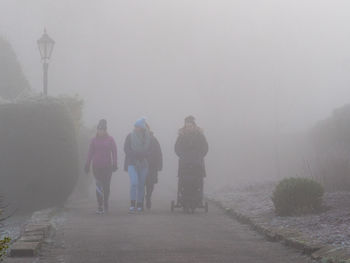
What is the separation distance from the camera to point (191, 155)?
12977 millimetres

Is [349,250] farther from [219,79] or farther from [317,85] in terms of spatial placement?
[219,79]

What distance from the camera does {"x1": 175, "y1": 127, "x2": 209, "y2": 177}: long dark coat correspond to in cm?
1292

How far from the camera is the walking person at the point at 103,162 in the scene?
13.0 meters

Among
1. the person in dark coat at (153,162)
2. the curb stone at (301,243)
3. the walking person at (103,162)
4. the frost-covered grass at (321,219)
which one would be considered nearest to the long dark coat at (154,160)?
the person in dark coat at (153,162)

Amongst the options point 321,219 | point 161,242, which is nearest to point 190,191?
point 321,219

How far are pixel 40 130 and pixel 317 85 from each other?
44578 millimetres

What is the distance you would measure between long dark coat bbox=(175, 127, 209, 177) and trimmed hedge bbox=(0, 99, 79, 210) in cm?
233

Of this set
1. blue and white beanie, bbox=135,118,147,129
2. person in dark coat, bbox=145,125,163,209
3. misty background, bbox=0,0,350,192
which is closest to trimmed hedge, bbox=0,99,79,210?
blue and white beanie, bbox=135,118,147,129

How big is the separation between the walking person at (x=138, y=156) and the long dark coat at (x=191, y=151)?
0.69m

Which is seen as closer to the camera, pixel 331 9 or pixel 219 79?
pixel 219 79

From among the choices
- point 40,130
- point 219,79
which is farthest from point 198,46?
point 40,130

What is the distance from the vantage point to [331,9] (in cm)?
6962

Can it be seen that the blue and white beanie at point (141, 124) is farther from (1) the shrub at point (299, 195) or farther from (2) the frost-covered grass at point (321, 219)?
(1) the shrub at point (299, 195)

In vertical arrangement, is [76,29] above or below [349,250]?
above
